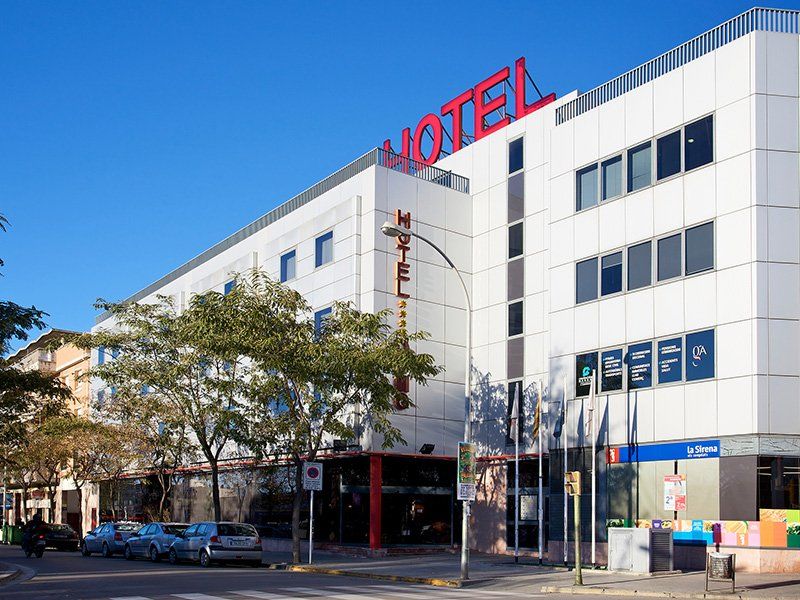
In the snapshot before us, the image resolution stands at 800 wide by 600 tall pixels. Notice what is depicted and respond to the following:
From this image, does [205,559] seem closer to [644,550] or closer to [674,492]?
[644,550]

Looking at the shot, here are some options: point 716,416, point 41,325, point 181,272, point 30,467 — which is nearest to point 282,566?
point 41,325

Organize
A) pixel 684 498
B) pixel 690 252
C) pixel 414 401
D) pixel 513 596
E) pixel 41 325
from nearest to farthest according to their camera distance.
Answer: pixel 513 596 < pixel 41 325 < pixel 684 498 < pixel 690 252 < pixel 414 401

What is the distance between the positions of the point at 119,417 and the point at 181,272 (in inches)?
498

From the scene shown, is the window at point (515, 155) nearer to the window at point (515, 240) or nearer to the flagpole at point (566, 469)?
the window at point (515, 240)

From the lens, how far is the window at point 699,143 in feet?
98.3

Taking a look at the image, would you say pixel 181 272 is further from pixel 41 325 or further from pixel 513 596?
pixel 513 596

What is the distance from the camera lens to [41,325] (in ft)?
83.0

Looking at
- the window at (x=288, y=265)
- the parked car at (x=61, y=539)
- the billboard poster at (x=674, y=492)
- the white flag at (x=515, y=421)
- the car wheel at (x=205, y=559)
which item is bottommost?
the parked car at (x=61, y=539)

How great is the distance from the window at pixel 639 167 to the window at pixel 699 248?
253 centimetres

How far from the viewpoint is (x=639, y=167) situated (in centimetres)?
3228

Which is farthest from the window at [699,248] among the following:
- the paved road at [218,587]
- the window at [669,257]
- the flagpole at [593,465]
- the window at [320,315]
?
the window at [320,315]

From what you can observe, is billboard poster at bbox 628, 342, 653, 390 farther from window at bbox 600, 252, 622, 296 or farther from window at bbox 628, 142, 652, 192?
window at bbox 628, 142, 652, 192

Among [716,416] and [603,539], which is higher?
[716,416]

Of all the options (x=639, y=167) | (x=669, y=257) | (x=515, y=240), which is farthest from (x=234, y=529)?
(x=639, y=167)
